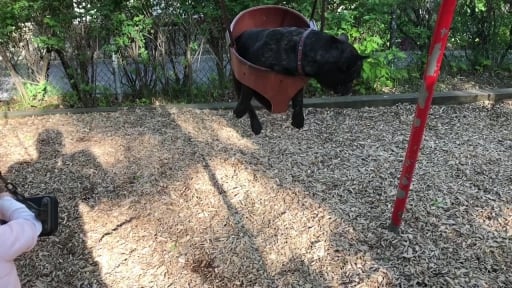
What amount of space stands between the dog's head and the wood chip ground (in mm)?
1143

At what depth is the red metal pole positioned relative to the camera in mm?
2475

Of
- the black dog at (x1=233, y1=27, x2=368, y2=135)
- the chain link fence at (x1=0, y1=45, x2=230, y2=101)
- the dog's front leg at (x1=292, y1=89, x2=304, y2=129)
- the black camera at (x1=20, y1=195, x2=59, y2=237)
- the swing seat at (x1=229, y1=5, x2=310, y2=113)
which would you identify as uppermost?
the black dog at (x1=233, y1=27, x2=368, y2=135)

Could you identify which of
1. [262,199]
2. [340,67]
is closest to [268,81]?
[340,67]

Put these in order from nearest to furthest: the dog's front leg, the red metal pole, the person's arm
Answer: the person's arm → the red metal pole → the dog's front leg

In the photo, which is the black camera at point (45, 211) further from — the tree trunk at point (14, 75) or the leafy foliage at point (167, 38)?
the tree trunk at point (14, 75)

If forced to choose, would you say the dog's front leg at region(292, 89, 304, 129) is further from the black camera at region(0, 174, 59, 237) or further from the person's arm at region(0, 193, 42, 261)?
the person's arm at region(0, 193, 42, 261)

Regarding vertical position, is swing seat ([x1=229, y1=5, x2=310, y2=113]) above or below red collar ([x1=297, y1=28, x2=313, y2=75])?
below

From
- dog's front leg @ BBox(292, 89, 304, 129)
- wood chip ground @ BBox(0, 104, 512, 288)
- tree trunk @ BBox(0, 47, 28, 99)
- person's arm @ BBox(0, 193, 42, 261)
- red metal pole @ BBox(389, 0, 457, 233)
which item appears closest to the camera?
person's arm @ BBox(0, 193, 42, 261)

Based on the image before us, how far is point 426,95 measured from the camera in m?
2.72

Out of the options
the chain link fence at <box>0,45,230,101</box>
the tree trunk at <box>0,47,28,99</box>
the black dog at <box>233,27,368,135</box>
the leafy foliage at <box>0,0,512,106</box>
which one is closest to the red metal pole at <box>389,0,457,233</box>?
the black dog at <box>233,27,368,135</box>

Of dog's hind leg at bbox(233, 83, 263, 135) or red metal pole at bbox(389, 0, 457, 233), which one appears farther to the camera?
dog's hind leg at bbox(233, 83, 263, 135)

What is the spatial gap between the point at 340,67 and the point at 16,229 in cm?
155

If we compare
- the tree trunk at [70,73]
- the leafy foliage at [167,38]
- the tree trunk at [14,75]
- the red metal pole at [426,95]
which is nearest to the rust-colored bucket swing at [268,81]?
the red metal pole at [426,95]

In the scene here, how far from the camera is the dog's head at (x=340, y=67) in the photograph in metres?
2.35
